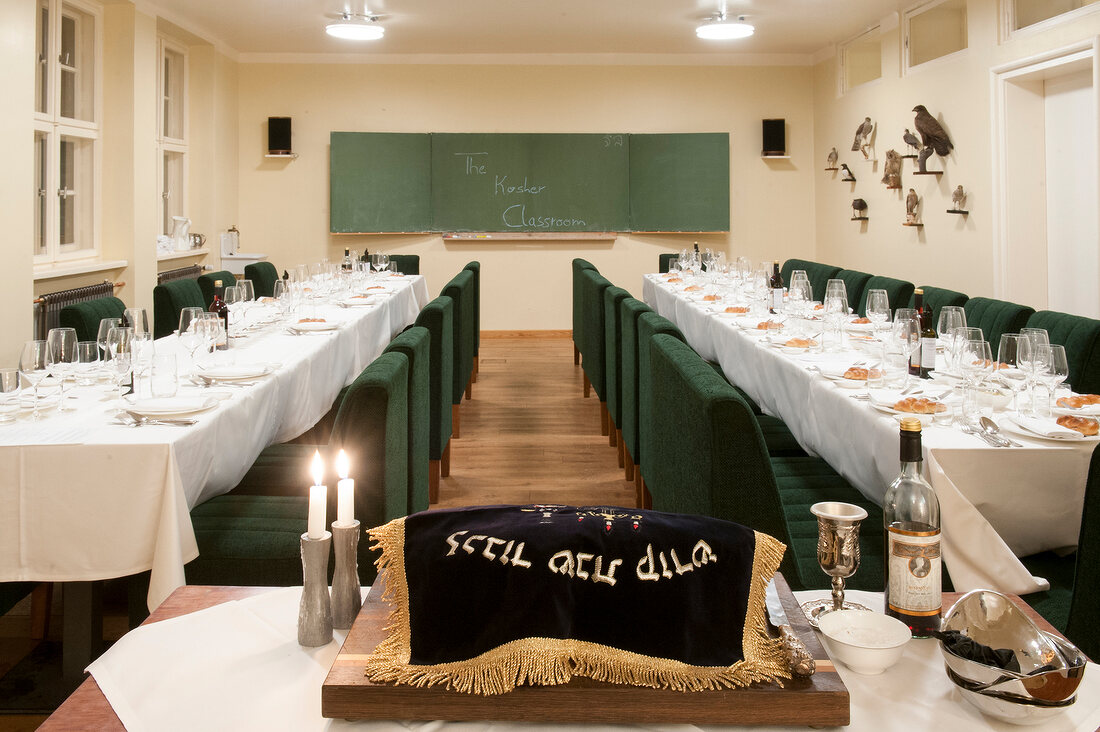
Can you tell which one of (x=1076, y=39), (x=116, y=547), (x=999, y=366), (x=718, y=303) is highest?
(x=1076, y=39)

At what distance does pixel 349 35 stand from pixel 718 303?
4.22 metres

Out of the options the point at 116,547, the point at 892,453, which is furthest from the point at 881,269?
the point at 116,547

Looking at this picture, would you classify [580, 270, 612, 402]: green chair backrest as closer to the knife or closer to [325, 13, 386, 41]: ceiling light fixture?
[325, 13, 386, 41]: ceiling light fixture

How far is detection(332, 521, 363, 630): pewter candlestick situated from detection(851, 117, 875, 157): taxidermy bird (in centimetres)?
850

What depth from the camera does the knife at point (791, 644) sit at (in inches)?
36.5

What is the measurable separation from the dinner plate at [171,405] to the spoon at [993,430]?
208cm

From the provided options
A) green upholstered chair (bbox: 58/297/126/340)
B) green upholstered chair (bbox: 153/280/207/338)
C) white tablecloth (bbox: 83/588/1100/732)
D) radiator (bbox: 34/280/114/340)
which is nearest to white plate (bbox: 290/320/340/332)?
green upholstered chair (bbox: 58/297/126/340)

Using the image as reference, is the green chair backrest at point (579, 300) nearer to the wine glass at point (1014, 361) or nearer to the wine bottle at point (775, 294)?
the wine bottle at point (775, 294)

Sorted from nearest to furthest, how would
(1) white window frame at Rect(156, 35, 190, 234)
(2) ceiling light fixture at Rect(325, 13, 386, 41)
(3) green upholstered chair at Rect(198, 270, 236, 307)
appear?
1. (3) green upholstered chair at Rect(198, 270, 236, 307)
2. (2) ceiling light fixture at Rect(325, 13, 386, 41)
3. (1) white window frame at Rect(156, 35, 190, 234)

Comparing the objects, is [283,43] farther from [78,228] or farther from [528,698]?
[528,698]

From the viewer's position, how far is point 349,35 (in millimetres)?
7852

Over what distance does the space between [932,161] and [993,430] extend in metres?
5.79

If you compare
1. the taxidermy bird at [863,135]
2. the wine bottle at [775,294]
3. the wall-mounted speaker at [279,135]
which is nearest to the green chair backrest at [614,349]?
the wine bottle at [775,294]

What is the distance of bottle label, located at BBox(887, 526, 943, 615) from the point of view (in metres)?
1.09
